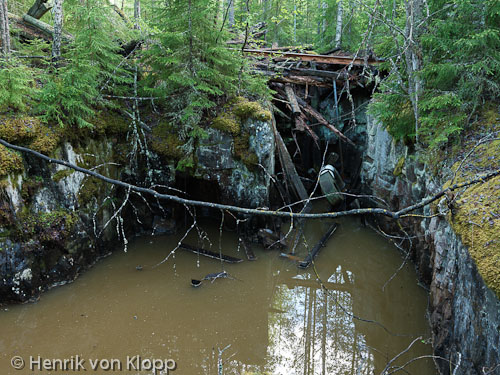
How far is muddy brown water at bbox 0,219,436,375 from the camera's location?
4992 millimetres

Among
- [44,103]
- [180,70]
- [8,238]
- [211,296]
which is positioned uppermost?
[180,70]

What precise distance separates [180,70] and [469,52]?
5648 millimetres

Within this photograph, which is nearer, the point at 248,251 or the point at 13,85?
the point at 13,85

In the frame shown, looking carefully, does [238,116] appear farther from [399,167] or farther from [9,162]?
[9,162]

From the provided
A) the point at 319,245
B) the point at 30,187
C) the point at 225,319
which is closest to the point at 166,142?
the point at 30,187

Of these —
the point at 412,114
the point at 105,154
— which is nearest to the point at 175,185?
the point at 105,154

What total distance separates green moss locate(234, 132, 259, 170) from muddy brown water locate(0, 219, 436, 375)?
85.8 inches

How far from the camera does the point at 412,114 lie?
657 cm

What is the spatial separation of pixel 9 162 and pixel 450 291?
6.94m

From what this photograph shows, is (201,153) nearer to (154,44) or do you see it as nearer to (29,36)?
(154,44)

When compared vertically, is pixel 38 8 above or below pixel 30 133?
above

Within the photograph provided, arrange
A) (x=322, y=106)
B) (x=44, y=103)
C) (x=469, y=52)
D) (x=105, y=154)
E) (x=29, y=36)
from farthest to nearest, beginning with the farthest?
(x=322, y=106), (x=29, y=36), (x=105, y=154), (x=44, y=103), (x=469, y=52)

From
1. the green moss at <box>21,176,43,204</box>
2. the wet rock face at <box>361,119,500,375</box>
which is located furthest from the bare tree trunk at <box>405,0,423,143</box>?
the green moss at <box>21,176,43,204</box>

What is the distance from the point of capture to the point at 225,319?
19.1ft
